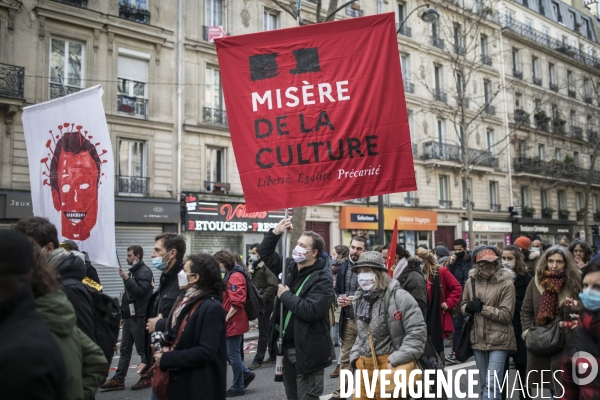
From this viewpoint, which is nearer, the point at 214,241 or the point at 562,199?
the point at 214,241

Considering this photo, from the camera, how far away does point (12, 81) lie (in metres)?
16.3

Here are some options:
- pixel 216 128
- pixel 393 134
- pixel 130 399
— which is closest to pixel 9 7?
pixel 216 128

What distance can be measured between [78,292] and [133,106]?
1692 centimetres

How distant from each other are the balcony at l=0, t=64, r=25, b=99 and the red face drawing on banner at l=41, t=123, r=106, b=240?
11369 mm

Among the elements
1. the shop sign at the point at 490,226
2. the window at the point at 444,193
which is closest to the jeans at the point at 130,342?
the window at the point at 444,193

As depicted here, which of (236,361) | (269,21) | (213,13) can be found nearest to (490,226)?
(269,21)

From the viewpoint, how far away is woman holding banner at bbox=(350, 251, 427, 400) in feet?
13.1

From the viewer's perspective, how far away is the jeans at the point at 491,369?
507 cm

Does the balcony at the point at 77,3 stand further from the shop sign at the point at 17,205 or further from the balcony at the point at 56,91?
the shop sign at the point at 17,205

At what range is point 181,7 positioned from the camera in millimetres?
20391

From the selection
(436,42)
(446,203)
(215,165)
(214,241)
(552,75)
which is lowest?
(214,241)

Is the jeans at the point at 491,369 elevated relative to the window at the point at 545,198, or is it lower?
lower

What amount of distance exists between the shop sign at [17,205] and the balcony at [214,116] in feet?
23.7

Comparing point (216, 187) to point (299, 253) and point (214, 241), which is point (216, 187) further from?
point (299, 253)
